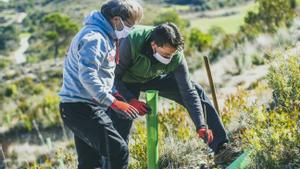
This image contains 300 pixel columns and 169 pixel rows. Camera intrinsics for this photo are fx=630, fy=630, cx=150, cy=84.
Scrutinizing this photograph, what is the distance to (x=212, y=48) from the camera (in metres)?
18.2

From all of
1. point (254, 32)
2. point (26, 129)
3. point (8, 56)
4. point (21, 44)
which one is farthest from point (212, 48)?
point (21, 44)

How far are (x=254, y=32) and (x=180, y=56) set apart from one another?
41.1 ft

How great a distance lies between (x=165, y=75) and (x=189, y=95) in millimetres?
296

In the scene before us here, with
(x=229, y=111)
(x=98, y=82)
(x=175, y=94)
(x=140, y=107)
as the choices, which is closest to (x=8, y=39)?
(x=229, y=111)

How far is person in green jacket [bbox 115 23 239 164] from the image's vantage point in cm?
450

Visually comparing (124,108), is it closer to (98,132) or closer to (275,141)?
(98,132)

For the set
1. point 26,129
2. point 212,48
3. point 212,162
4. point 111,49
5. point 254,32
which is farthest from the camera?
point 212,48

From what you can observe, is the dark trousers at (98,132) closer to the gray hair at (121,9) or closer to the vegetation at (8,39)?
A: the gray hair at (121,9)

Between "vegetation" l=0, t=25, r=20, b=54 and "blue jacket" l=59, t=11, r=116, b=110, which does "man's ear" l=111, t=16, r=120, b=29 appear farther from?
"vegetation" l=0, t=25, r=20, b=54

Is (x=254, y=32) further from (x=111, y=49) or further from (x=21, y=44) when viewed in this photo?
(x=21, y=44)

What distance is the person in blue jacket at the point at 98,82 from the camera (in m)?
3.90

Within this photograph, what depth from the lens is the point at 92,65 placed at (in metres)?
3.88

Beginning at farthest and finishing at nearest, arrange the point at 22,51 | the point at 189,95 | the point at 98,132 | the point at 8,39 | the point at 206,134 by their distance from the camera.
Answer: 1. the point at 8,39
2. the point at 22,51
3. the point at 189,95
4. the point at 206,134
5. the point at 98,132

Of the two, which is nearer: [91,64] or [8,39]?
[91,64]
